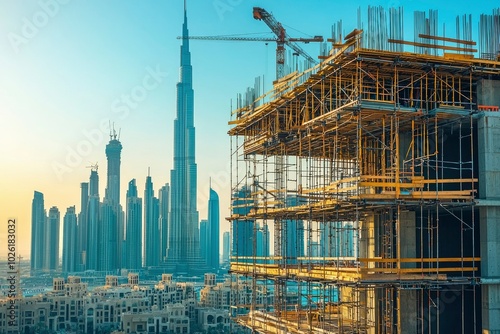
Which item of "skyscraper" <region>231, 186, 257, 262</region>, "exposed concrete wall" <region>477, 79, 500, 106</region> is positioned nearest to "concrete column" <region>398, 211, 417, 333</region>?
"exposed concrete wall" <region>477, 79, 500, 106</region>

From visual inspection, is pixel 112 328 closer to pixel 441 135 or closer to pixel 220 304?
pixel 220 304

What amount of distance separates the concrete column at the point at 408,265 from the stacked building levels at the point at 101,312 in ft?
277

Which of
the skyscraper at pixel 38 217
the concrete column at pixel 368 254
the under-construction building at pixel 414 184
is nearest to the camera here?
the under-construction building at pixel 414 184

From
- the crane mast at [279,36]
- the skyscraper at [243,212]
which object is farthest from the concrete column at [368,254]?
the crane mast at [279,36]

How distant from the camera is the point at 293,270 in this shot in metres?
24.0

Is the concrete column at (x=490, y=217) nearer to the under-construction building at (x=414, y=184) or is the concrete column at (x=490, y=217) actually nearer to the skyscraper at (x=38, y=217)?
the under-construction building at (x=414, y=184)

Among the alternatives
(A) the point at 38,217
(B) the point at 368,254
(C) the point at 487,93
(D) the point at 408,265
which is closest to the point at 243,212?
(B) the point at 368,254

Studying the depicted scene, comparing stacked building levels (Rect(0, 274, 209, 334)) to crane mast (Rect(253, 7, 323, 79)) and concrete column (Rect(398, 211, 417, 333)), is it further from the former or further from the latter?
concrete column (Rect(398, 211, 417, 333))

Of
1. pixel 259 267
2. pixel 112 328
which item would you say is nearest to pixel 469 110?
pixel 259 267

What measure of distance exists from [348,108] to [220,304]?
103 meters

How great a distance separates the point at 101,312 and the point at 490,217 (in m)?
99.7

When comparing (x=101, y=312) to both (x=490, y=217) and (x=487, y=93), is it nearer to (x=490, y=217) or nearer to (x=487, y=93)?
(x=490, y=217)

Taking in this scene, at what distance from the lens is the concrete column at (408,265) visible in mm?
20734

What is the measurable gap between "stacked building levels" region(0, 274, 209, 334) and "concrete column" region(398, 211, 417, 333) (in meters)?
84.4
